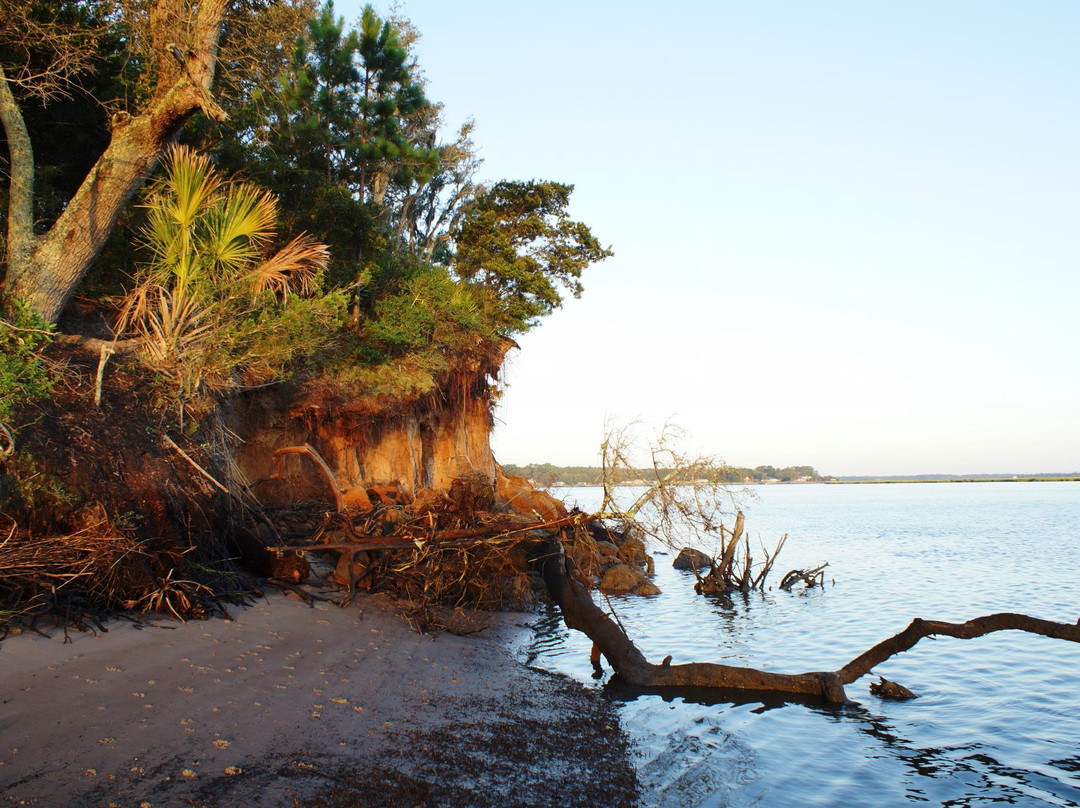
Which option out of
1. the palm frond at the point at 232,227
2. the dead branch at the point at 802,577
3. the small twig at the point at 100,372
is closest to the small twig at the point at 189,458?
the small twig at the point at 100,372

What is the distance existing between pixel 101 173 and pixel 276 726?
327 inches

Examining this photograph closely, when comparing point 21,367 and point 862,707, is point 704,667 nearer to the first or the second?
point 862,707

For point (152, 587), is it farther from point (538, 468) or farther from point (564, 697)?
point (538, 468)

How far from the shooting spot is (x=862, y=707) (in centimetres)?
948

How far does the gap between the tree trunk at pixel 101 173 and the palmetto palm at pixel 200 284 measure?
1.51 feet

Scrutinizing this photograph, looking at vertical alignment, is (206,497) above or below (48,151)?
below

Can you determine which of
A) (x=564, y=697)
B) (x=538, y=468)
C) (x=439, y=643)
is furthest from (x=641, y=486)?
(x=538, y=468)

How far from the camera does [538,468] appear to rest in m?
28.0

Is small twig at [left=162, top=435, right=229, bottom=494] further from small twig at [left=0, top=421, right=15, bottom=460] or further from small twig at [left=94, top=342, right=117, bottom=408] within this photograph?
small twig at [left=0, top=421, right=15, bottom=460]

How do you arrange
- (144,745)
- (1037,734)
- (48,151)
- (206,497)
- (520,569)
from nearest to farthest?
(144,745), (1037,734), (206,497), (520,569), (48,151)

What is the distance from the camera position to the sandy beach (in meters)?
4.79

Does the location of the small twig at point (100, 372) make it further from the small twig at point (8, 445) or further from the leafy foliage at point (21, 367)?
the small twig at point (8, 445)

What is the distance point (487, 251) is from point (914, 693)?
21630mm

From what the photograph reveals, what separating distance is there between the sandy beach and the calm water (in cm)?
98
